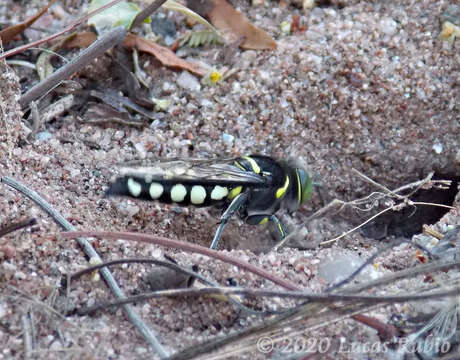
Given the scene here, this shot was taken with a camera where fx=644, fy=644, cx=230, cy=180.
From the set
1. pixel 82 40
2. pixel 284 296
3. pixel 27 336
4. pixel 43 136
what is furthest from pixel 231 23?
pixel 27 336

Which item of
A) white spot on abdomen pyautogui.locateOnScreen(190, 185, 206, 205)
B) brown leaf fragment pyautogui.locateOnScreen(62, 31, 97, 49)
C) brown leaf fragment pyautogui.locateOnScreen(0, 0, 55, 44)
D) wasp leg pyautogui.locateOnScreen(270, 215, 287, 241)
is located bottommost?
wasp leg pyautogui.locateOnScreen(270, 215, 287, 241)

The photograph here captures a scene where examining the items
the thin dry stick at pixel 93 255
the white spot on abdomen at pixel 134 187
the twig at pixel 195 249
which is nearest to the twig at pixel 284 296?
the thin dry stick at pixel 93 255

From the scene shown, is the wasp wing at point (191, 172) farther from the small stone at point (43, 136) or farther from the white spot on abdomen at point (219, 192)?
the small stone at point (43, 136)

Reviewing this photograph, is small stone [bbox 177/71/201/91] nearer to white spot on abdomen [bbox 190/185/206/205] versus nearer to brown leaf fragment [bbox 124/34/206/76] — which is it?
brown leaf fragment [bbox 124/34/206/76]

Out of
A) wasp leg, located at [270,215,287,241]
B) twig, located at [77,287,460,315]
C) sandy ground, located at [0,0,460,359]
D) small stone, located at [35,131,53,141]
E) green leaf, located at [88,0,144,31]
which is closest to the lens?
twig, located at [77,287,460,315]

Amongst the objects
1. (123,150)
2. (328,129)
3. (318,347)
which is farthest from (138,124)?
(318,347)

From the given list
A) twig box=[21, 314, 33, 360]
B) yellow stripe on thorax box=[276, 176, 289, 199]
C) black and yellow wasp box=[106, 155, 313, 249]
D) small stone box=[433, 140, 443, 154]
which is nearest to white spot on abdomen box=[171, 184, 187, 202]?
black and yellow wasp box=[106, 155, 313, 249]

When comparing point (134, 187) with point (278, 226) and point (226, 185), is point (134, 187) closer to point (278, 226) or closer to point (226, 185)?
point (226, 185)
